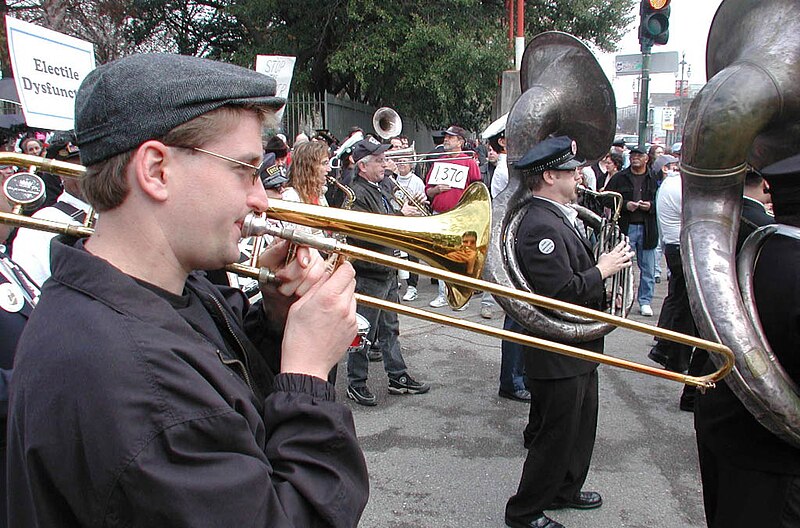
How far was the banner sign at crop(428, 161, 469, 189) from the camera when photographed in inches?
287

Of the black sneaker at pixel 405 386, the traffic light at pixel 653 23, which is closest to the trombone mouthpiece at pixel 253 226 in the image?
the black sneaker at pixel 405 386

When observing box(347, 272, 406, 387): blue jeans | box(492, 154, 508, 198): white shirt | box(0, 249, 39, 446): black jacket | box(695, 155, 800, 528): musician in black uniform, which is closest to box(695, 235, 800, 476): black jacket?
box(695, 155, 800, 528): musician in black uniform

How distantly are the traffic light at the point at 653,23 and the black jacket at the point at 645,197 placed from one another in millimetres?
1634

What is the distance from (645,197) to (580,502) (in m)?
5.48

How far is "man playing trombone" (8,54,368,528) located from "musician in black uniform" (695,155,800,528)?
1396mm

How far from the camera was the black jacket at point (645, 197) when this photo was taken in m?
7.73

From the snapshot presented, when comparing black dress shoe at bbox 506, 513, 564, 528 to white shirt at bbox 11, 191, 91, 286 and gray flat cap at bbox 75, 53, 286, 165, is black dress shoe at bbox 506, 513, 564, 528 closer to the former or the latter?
white shirt at bbox 11, 191, 91, 286

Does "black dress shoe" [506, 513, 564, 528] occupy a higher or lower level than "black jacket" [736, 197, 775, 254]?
lower

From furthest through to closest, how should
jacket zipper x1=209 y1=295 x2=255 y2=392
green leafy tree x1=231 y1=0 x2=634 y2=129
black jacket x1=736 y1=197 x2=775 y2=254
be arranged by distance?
green leafy tree x1=231 y1=0 x2=634 y2=129 < black jacket x1=736 y1=197 x2=775 y2=254 < jacket zipper x1=209 y1=295 x2=255 y2=392

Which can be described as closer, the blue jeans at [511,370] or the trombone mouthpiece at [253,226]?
the trombone mouthpiece at [253,226]

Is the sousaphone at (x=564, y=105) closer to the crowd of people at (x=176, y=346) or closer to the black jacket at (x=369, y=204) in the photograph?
the black jacket at (x=369, y=204)

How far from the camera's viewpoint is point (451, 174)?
7.34m

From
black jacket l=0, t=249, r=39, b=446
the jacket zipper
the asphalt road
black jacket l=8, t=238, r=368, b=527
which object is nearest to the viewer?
black jacket l=8, t=238, r=368, b=527

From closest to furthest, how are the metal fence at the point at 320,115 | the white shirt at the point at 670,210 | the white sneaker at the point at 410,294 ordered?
the white shirt at the point at 670,210
the white sneaker at the point at 410,294
the metal fence at the point at 320,115
